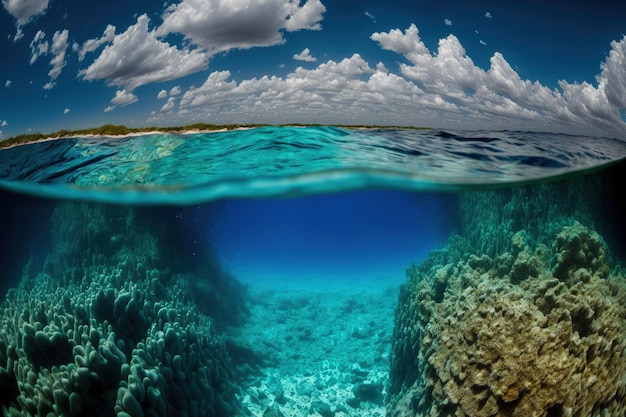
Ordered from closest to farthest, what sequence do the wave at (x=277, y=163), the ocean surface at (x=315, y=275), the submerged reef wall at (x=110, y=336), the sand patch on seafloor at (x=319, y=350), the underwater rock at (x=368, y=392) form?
the submerged reef wall at (x=110, y=336), the ocean surface at (x=315, y=275), the wave at (x=277, y=163), the sand patch on seafloor at (x=319, y=350), the underwater rock at (x=368, y=392)

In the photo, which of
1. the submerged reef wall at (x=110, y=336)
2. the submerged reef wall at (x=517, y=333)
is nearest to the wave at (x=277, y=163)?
the submerged reef wall at (x=110, y=336)

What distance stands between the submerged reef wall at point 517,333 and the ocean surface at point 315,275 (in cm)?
4

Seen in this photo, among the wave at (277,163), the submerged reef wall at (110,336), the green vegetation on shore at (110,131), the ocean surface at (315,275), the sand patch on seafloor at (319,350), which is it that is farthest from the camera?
the green vegetation on shore at (110,131)

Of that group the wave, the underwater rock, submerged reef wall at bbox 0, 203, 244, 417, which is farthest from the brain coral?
submerged reef wall at bbox 0, 203, 244, 417

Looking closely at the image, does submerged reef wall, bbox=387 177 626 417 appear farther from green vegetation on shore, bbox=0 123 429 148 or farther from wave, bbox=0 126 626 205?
green vegetation on shore, bbox=0 123 429 148

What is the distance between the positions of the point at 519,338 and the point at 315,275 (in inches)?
243

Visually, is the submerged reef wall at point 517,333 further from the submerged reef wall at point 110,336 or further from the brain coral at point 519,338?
the submerged reef wall at point 110,336

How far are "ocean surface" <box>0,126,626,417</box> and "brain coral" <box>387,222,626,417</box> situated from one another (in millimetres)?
35

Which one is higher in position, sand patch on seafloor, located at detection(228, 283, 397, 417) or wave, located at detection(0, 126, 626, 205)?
wave, located at detection(0, 126, 626, 205)

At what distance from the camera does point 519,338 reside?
481 cm

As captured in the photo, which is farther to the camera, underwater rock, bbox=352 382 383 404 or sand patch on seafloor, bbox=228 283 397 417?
underwater rock, bbox=352 382 383 404

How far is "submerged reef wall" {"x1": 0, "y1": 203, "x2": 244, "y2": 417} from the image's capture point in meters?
4.63

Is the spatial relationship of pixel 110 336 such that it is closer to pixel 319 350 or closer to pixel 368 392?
pixel 319 350

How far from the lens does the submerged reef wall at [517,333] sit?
465 cm
